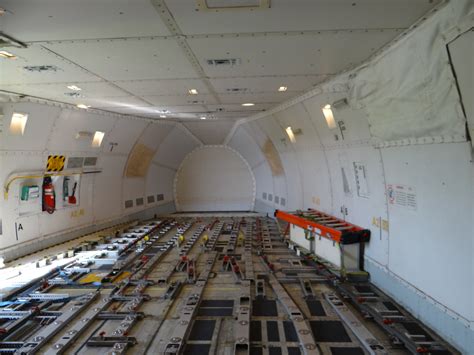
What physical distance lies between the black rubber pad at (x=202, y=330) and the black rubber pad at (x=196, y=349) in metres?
0.17

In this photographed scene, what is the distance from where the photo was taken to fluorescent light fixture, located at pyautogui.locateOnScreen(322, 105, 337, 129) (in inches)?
244

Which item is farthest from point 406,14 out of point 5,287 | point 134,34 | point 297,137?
point 5,287

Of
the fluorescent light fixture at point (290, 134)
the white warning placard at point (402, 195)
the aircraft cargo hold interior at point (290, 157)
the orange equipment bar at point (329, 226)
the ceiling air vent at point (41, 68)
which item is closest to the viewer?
the aircraft cargo hold interior at point (290, 157)

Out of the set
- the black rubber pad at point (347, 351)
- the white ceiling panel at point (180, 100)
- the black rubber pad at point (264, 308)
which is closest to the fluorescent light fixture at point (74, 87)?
the white ceiling panel at point (180, 100)

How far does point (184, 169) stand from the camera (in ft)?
45.5

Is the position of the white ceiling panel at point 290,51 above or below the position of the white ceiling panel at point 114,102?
below

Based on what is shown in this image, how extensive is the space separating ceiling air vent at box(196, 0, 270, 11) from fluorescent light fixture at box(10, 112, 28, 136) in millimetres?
5313

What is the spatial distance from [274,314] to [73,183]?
6350mm

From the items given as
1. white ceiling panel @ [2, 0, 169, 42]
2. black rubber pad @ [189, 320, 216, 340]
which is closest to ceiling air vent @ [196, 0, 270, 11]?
white ceiling panel @ [2, 0, 169, 42]

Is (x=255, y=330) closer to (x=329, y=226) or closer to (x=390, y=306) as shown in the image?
(x=390, y=306)

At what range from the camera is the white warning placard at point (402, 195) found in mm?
4431

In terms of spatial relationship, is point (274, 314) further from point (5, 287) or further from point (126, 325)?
point (5, 287)

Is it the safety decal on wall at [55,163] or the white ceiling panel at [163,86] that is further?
the safety decal on wall at [55,163]

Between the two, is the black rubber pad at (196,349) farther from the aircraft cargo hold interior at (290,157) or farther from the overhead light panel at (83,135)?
the overhead light panel at (83,135)
